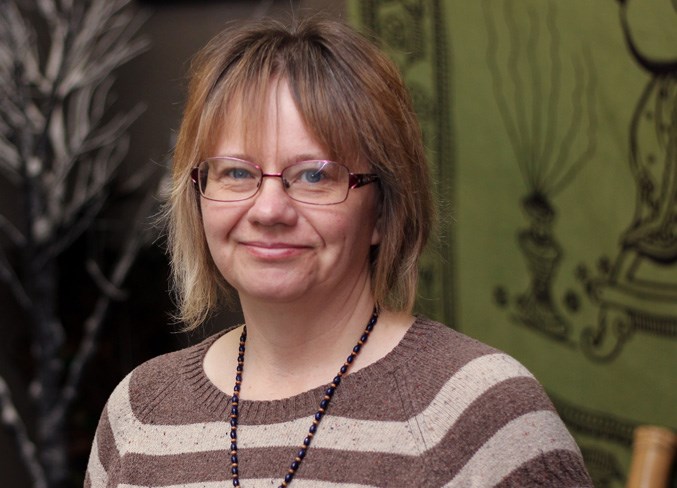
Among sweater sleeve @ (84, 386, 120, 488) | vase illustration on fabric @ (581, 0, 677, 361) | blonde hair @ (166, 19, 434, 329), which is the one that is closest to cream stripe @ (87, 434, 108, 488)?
sweater sleeve @ (84, 386, 120, 488)

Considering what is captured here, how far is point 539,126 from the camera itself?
2689 millimetres

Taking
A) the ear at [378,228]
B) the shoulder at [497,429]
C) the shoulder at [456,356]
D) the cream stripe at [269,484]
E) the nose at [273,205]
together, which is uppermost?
the nose at [273,205]

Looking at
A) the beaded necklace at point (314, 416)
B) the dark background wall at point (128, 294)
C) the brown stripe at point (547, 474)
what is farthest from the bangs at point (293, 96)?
the dark background wall at point (128, 294)

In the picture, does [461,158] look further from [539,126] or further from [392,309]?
[392,309]

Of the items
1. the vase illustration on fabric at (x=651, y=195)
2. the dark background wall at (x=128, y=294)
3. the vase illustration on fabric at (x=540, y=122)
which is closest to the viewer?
the vase illustration on fabric at (x=651, y=195)

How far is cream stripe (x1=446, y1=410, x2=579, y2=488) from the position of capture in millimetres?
1400

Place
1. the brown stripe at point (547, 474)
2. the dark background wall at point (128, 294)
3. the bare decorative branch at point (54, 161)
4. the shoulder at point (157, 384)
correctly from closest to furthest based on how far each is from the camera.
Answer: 1. the brown stripe at point (547, 474)
2. the shoulder at point (157, 384)
3. the bare decorative branch at point (54, 161)
4. the dark background wall at point (128, 294)

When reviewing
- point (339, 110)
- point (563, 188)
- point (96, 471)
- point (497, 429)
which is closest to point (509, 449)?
point (497, 429)

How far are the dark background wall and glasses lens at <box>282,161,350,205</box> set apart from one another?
254 centimetres

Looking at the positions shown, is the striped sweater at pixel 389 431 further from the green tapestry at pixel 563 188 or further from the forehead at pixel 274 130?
the green tapestry at pixel 563 188

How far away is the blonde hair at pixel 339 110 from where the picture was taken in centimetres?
149

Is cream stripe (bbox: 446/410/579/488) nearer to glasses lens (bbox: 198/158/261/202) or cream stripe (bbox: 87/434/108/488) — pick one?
glasses lens (bbox: 198/158/261/202)

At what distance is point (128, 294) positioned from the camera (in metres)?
4.05

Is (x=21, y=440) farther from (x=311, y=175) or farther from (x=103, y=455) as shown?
(x=311, y=175)
